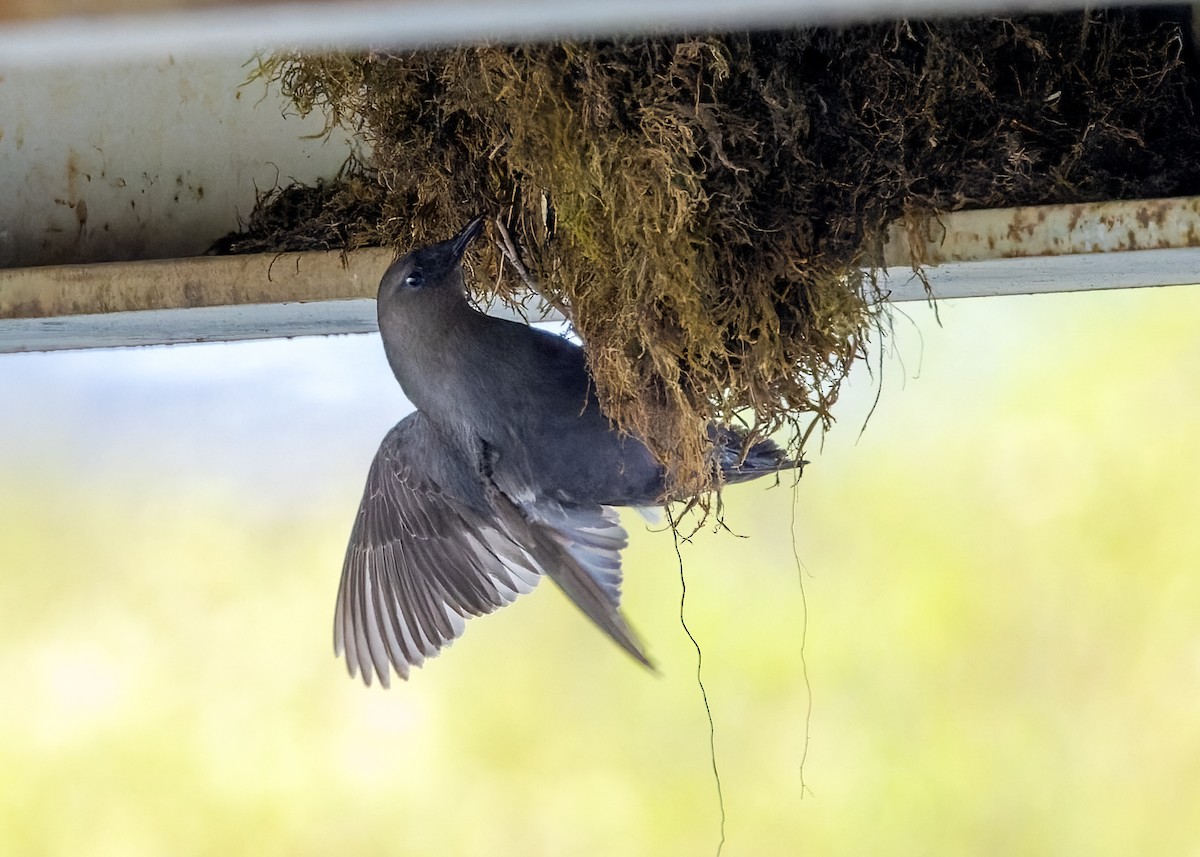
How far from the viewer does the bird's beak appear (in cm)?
233

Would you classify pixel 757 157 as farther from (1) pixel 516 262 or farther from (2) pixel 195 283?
(2) pixel 195 283

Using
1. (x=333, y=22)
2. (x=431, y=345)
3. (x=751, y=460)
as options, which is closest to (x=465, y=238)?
(x=431, y=345)

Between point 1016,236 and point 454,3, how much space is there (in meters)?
1.57

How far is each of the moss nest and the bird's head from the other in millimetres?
134

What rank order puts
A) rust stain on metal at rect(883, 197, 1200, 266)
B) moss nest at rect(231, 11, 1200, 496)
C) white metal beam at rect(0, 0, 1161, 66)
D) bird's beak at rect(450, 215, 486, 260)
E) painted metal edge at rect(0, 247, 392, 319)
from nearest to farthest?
A: white metal beam at rect(0, 0, 1161, 66) → moss nest at rect(231, 11, 1200, 496) → rust stain on metal at rect(883, 197, 1200, 266) → bird's beak at rect(450, 215, 486, 260) → painted metal edge at rect(0, 247, 392, 319)

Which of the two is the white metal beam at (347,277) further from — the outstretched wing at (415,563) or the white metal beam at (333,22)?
the white metal beam at (333,22)

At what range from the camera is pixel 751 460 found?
8.05 ft

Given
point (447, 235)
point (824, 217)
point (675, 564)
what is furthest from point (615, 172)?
point (675, 564)

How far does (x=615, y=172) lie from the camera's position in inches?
77.8

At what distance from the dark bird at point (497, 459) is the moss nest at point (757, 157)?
7.2 inches

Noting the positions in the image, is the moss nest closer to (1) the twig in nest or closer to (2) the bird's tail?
(1) the twig in nest

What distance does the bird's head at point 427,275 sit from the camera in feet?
7.66

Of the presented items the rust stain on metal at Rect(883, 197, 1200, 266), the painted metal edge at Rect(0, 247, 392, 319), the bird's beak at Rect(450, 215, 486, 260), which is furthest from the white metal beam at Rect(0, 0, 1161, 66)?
the painted metal edge at Rect(0, 247, 392, 319)

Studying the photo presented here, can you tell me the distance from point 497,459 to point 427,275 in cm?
42
